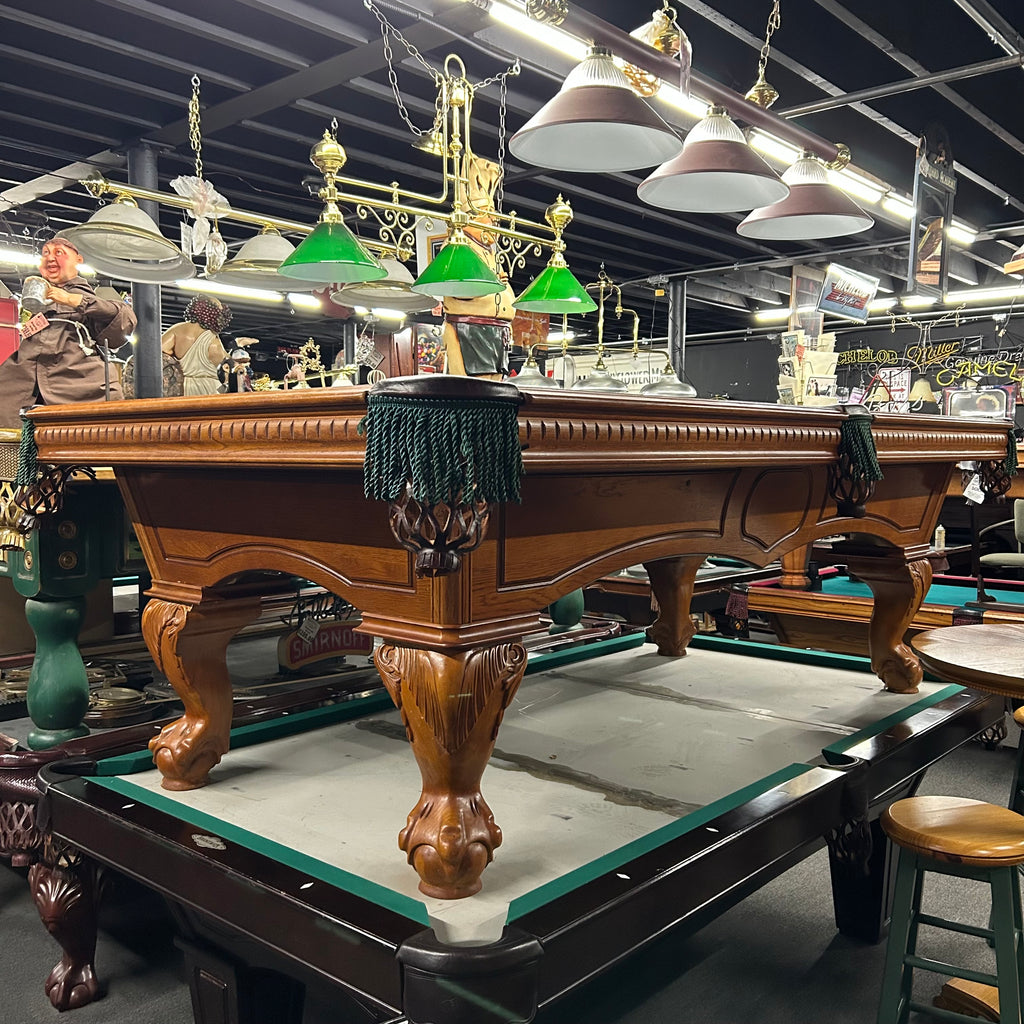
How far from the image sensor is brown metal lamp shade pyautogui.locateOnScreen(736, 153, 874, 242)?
3.01 m

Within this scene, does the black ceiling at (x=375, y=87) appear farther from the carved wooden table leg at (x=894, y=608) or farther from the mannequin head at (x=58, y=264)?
the carved wooden table leg at (x=894, y=608)

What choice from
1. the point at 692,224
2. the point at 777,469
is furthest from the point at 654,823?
the point at 692,224

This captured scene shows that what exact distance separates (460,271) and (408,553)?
1623 mm

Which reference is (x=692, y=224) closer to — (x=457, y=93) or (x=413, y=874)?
(x=457, y=93)

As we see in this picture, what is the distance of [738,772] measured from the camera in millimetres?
1856

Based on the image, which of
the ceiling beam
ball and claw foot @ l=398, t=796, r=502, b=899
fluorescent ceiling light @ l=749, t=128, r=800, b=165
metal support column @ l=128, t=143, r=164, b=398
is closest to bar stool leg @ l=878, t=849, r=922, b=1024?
ball and claw foot @ l=398, t=796, r=502, b=899

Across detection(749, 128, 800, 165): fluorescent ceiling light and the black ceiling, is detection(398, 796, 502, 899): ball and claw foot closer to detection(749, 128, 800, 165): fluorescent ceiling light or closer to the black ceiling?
the black ceiling

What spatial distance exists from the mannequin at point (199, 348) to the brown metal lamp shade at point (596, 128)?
1324mm

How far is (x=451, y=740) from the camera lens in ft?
3.93

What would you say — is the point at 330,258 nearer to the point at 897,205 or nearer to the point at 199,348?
the point at 199,348

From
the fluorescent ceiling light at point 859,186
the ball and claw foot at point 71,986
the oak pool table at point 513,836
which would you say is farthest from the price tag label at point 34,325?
the fluorescent ceiling light at point 859,186

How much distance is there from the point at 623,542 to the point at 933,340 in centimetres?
1406

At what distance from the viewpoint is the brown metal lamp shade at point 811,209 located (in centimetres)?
301

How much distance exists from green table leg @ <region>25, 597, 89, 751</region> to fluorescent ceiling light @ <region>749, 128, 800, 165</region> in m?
5.03
